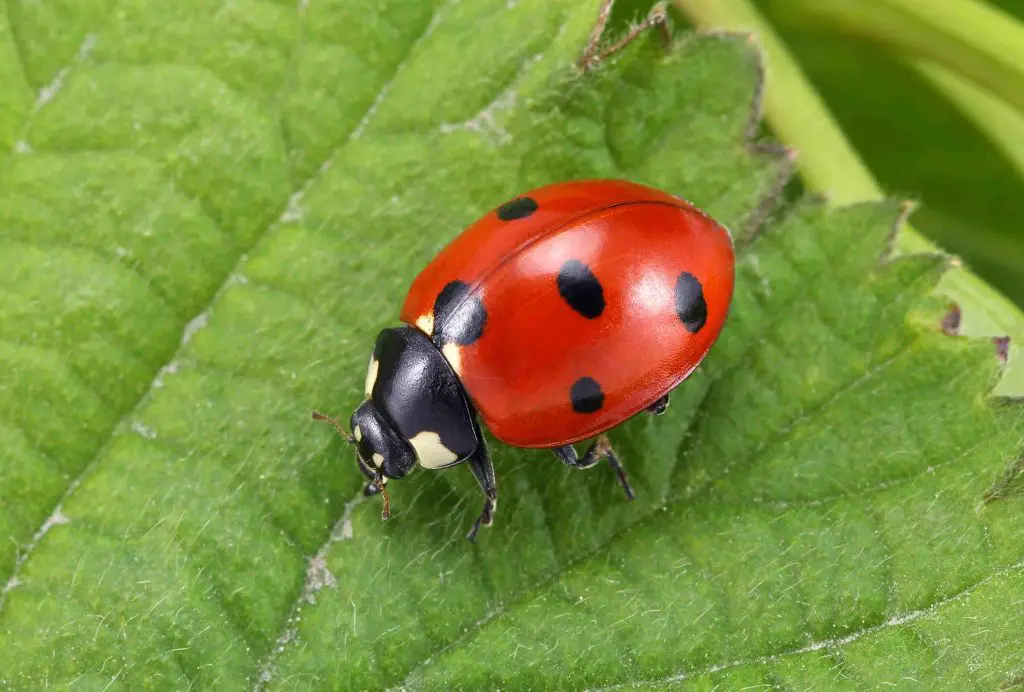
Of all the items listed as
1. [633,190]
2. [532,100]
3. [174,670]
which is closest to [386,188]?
[532,100]

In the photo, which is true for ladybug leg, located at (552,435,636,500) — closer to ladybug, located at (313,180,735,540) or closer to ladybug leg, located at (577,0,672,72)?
ladybug, located at (313,180,735,540)

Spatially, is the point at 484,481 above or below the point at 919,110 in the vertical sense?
above

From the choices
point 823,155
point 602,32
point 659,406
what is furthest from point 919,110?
point 659,406

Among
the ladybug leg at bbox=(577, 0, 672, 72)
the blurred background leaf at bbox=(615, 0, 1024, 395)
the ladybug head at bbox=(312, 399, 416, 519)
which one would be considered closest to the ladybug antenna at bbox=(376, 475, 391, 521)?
the ladybug head at bbox=(312, 399, 416, 519)

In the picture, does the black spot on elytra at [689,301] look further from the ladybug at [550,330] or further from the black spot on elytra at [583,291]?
the black spot on elytra at [583,291]

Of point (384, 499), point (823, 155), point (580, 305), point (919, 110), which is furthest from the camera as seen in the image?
point (919, 110)

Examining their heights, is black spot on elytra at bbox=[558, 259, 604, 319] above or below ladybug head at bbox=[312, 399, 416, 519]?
above

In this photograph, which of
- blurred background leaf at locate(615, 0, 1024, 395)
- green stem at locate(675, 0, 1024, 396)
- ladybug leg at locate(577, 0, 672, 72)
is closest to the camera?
ladybug leg at locate(577, 0, 672, 72)

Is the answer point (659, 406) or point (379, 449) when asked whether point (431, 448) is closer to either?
point (379, 449)
